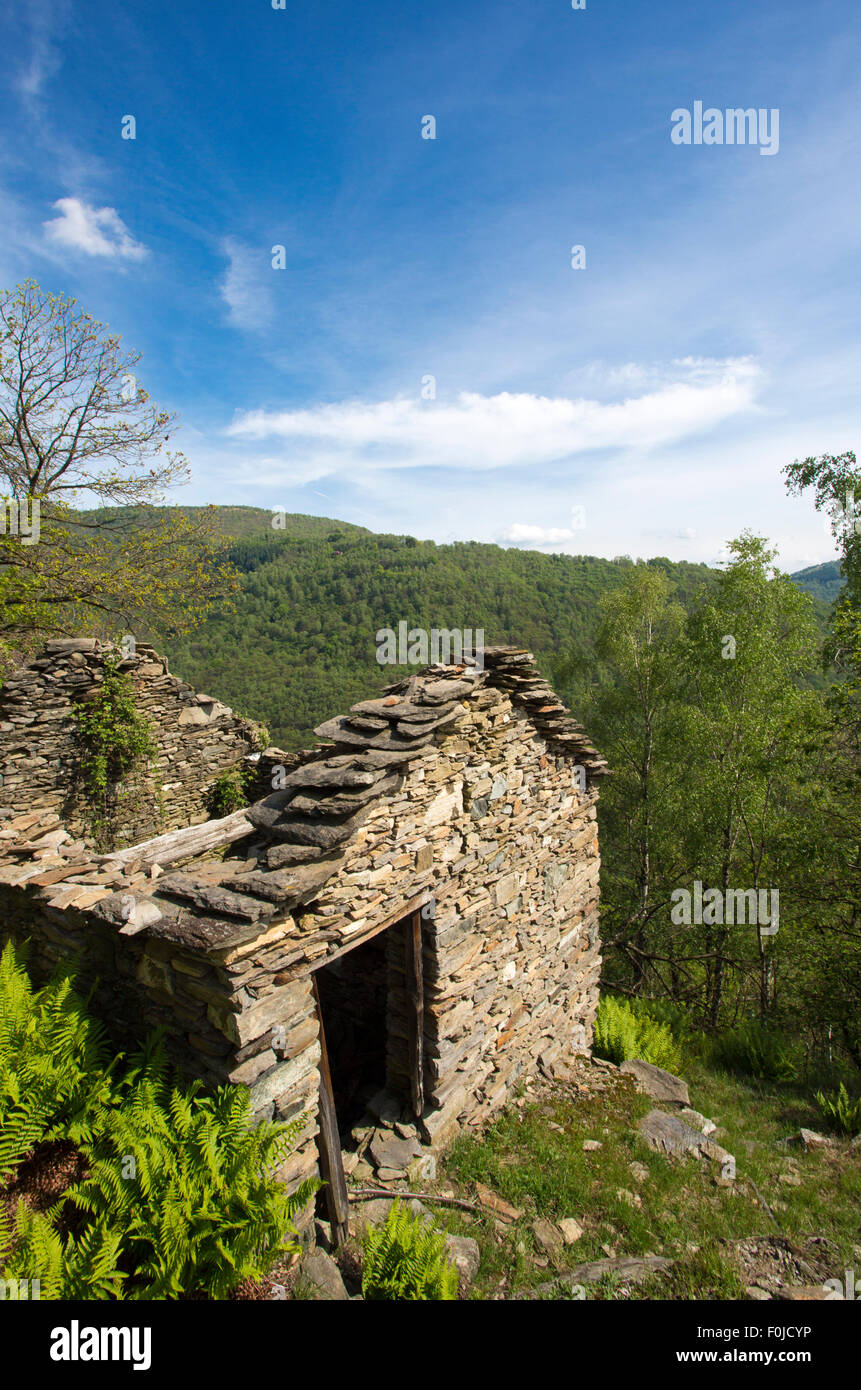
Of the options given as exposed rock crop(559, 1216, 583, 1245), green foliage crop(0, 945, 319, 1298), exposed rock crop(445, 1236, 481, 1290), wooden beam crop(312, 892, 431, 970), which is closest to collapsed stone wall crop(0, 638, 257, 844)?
green foliage crop(0, 945, 319, 1298)

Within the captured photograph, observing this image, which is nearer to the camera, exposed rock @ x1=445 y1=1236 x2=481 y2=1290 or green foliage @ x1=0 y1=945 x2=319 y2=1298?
green foliage @ x1=0 y1=945 x2=319 y2=1298

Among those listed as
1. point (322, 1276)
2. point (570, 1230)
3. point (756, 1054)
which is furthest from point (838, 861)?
point (322, 1276)

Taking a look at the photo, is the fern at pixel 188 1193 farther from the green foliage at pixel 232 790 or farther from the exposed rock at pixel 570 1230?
the green foliage at pixel 232 790

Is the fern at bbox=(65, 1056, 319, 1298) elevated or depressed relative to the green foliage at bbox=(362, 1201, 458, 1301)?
elevated

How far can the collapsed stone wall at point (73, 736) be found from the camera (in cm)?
863

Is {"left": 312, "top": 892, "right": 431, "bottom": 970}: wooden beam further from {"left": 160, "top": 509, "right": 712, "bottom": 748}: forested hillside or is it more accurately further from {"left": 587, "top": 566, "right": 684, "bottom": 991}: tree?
{"left": 160, "top": 509, "right": 712, "bottom": 748}: forested hillside

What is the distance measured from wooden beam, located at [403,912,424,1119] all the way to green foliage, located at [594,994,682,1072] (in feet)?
12.9

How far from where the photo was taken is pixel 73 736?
9047mm

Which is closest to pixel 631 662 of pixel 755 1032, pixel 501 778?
pixel 755 1032

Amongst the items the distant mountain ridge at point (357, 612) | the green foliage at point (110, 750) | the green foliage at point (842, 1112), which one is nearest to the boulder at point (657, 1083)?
the green foliage at point (842, 1112)

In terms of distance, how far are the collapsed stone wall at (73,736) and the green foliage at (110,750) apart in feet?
0.39

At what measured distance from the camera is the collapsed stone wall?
8633mm
